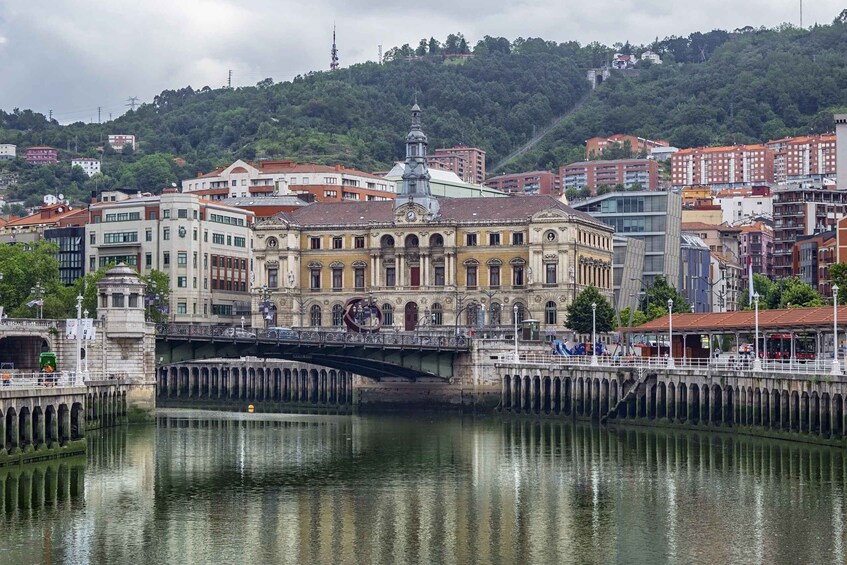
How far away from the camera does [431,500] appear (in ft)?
292

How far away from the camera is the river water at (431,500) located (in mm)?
73562

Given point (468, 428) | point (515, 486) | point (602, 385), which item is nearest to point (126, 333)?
point (468, 428)

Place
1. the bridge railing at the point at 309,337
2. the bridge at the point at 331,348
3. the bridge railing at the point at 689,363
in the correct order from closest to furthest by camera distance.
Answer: the bridge railing at the point at 689,363
the bridge railing at the point at 309,337
the bridge at the point at 331,348

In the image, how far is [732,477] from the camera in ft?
316

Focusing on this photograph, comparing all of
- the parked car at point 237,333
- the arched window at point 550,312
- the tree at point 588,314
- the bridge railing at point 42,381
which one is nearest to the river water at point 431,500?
the bridge railing at point 42,381

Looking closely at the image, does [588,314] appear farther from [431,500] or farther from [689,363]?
[431,500]

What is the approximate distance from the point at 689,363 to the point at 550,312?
212ft

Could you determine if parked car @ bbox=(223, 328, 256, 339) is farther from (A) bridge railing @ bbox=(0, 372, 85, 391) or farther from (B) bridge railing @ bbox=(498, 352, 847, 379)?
(A) bridge railing @ bbox=(0, 372, 85, 391)

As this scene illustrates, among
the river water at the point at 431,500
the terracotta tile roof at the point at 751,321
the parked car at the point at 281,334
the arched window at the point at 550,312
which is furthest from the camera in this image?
the arched window at the point at 550,312

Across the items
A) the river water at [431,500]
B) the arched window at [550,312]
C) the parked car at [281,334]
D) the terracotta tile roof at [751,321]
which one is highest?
the arched window at [550,312]

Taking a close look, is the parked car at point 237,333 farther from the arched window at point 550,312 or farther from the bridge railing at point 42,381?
the arched window at point 550,312

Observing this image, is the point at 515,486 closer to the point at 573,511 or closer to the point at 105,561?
the point at 573,511

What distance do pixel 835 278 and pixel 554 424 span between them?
39.4 metres

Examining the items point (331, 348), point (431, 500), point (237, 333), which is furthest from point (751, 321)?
point (431, 500)
